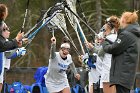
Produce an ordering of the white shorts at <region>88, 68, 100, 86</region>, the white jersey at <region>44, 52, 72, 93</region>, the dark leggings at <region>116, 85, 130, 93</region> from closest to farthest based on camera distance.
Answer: the dark leggings at <region>116, 85, 130, 93</region>, the white jersey at <region>44, 52, 72, 93</region>, the white shorts at <region>88, 68, 100, 86</region>

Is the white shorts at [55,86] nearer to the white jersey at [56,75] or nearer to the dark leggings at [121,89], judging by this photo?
the white jersey at [56,75]

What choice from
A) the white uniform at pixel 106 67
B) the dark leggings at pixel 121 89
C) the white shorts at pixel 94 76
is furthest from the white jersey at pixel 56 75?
the dark leggings at pixel 121 89

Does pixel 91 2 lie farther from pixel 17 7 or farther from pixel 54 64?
pixel 54 64

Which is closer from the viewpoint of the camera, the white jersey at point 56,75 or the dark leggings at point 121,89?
the dark leggings at point 121,89

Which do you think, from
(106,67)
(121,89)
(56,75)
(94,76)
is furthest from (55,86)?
(121,89)

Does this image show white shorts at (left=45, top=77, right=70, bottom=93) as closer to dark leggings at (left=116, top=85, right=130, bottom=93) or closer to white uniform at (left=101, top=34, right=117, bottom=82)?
white uniform at (left=101, top=34, right=117, bottom=82)

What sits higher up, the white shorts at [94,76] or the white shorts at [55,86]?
the white shorts at [94,76]

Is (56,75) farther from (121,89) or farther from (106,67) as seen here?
(121,89)

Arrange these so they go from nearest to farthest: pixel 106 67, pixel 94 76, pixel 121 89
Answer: pixel 121 89
pixel 106 67
pixel 94 76

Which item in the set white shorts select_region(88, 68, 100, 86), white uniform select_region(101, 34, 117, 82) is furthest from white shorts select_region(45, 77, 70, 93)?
white uniform select_region(101, 34, 117, 82)

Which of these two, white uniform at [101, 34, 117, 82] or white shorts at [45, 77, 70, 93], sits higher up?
white uniform at [101, 34, 117, 82]

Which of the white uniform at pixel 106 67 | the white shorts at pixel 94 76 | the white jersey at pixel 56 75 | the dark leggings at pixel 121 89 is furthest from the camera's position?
the white shorts at pixel 94 76

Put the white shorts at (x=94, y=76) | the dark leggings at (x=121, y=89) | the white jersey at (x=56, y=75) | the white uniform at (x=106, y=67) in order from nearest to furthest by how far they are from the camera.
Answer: the dark leggings at (x=121, y=89) < the white uniform at (x=106, y=67) < the white jersey at (x=56, y=75) < the white shorts at (x=94, y=76)

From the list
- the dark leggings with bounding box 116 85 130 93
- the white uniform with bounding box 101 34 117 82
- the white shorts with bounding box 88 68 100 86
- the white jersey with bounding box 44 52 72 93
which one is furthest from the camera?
the white shorts with bounding box 88 68 100 86
